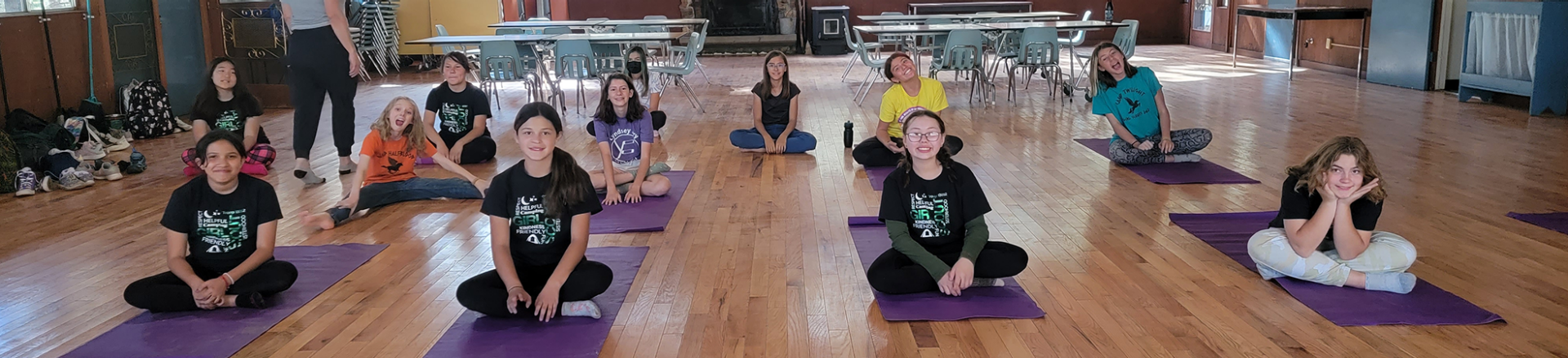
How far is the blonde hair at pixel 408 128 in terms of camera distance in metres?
5.05

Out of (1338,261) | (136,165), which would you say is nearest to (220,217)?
(1338,261)

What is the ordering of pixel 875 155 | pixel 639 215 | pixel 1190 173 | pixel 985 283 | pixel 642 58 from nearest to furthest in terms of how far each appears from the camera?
pixel 985 283
pixel 639 215
pixel 1190 173
pixel 875 155
pixel 642 58

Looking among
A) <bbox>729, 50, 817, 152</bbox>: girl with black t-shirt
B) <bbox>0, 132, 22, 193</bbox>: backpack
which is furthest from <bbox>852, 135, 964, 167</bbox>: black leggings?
<bbox>0, 132, 22, 193</bbox>: backpack

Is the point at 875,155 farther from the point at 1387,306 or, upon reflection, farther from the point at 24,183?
the point at 24,183

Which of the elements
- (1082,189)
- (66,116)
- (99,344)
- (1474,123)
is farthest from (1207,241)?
(66,116)

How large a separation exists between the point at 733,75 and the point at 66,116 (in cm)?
687

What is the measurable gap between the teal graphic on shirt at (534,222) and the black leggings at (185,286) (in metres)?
0.80

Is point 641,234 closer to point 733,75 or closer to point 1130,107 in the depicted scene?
point 1130,107

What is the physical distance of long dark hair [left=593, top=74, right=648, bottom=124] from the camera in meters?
5.31

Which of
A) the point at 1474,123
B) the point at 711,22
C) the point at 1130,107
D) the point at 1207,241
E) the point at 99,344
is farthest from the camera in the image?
the point at 711,22

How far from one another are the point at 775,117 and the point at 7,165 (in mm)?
3980

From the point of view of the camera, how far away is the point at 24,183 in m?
5.51

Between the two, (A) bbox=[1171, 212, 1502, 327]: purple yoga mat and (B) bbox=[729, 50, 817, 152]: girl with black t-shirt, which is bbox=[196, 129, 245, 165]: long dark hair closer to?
(A) bbox=[1171, 212, 1502, 327]: purple yoga mat

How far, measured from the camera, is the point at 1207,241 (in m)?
4.14
